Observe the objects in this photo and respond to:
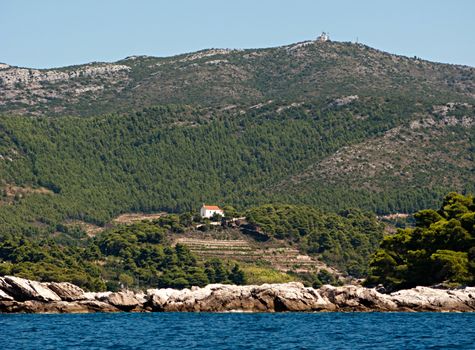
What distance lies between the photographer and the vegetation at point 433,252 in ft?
342

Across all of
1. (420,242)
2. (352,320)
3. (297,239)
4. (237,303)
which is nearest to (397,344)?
(352,320)

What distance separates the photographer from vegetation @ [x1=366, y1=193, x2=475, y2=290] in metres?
104

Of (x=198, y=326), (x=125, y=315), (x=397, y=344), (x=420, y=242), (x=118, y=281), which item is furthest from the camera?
(x=118, y=281)

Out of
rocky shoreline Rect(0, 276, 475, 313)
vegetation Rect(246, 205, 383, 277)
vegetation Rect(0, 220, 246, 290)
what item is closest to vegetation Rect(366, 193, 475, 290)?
rocky shoreline Rect(0, 276, 475, 313)

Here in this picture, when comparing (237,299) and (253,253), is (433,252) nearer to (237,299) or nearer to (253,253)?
(237,299)

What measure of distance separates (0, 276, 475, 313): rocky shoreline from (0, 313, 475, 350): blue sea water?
3006 millimetres

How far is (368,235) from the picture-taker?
632 feet

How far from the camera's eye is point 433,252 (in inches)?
4309

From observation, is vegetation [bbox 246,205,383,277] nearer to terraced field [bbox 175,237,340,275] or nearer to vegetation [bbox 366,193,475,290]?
terraced field [bbox 175,237,340,275]

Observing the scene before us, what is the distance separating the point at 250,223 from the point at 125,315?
8939cm

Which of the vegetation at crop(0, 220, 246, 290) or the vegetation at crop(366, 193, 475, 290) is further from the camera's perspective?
the vegetation at crop(0, 220, 246, 290)

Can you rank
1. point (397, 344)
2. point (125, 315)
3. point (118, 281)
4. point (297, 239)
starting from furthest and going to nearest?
point (297, 239), point (118, 281), point (125, 315), point (397, 344)

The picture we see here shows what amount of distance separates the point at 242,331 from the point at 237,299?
22316mm

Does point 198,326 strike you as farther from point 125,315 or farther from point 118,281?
point 118,281
